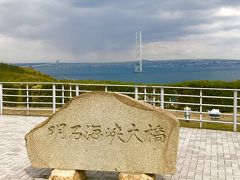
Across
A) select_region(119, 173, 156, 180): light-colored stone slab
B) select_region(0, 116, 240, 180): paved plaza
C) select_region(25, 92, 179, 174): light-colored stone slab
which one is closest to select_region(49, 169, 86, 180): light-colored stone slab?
A: select_region(25, 92, 179, 174): light-colored stone slab

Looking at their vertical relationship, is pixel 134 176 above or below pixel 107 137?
below

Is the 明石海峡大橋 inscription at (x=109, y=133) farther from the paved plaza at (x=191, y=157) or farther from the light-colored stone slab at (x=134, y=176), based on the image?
the paved plaza at (x=191, y=157)

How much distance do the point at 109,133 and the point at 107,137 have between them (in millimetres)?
81

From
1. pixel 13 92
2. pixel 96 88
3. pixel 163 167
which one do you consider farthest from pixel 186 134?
pixel 13 92

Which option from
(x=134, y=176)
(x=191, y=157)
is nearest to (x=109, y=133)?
(x=134, y=176)

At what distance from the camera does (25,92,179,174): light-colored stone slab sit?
6.39 meters

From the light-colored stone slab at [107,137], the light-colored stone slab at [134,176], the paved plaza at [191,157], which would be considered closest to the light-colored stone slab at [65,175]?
the light-colored stone slab at [107,137]

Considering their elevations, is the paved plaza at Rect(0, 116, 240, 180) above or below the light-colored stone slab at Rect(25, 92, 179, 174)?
below

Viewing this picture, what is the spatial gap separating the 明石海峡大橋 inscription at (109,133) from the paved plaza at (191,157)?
1013 millimetres

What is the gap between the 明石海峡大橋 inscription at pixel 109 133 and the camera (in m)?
6.43

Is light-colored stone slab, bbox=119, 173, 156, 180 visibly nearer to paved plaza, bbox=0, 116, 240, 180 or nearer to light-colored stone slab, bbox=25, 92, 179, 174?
light-colored stone slab, bbox=25, 92, 179, 174

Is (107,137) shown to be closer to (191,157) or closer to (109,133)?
(109,133)

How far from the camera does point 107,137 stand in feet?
21.8

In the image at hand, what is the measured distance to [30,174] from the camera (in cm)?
750
